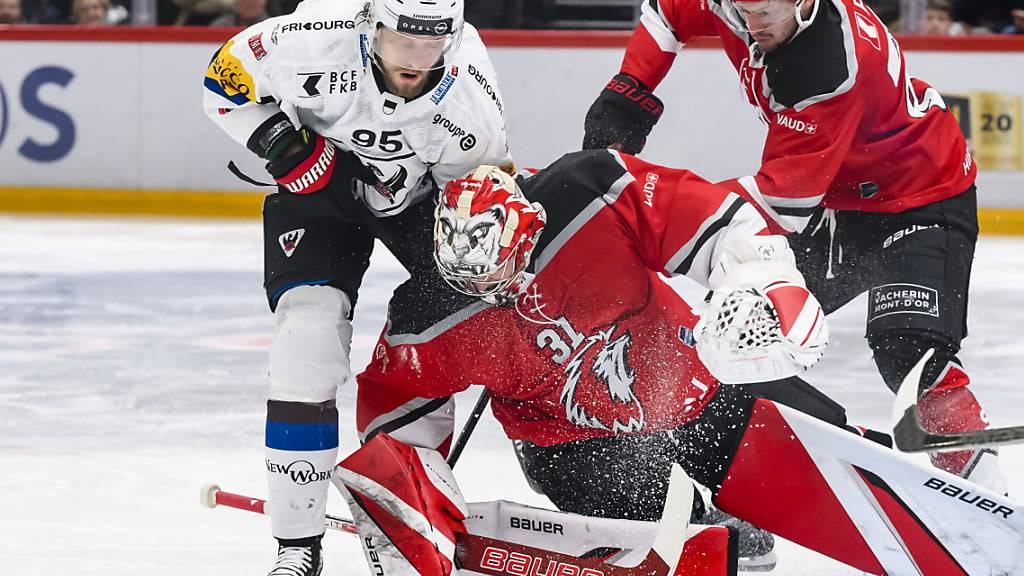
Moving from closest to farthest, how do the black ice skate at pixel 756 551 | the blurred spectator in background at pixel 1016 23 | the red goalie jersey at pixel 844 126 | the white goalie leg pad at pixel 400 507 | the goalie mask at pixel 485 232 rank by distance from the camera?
Result: the goalie mask at pixel 485 232
the white goalie leg pad at pixel 400 507
the black ice skate at pixel 756 551
the red goalie jersey at pixel 844 126
the blurred spectator in background at pixel 1016 23

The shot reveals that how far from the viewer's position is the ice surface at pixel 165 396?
287cm

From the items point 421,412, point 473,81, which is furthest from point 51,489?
point 473,81

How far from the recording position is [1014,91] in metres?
6.29

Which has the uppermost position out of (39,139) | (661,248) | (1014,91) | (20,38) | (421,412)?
(661,248)

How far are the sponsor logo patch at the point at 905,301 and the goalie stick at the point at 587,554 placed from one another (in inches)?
27.1

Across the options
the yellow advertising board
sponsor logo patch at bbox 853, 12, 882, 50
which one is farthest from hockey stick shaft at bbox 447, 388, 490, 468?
the yellow advertising board

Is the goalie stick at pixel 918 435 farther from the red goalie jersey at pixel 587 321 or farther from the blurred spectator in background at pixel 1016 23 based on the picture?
the blurred spectator in background at pixel 1016 23

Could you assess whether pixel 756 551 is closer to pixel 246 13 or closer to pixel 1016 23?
pixel 1016 23

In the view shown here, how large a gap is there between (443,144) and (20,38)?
15.6 ft

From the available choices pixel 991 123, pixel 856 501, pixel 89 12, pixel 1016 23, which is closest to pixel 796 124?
pixel 856 501

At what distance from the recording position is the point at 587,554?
8.23 ft

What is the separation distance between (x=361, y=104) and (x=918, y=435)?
3.67ft

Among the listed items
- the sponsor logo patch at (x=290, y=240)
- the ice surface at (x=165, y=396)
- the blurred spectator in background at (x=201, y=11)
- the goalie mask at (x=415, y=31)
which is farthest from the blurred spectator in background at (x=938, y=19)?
the sponsor logo patch at (x=290, y=240)

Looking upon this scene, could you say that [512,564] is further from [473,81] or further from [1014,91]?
[1014,91]
